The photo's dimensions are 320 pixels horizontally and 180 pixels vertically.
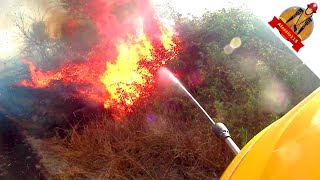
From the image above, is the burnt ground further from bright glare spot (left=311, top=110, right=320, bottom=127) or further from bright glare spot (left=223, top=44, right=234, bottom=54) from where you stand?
bright glare spot (left=223, top=44, right=234, bottom=54)

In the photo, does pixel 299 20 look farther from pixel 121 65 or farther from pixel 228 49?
pixel 121 65

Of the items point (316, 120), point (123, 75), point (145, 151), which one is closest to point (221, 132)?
point (316, 120)

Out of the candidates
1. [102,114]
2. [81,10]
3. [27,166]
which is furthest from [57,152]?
[81,10]

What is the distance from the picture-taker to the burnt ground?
5.43 metres

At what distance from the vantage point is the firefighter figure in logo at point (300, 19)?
3.35 metres

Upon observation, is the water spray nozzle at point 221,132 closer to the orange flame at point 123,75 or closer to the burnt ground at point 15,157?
the burnt ground at point 15,157

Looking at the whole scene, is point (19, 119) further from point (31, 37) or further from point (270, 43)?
point (270, 43)

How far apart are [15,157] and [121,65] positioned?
3.67m

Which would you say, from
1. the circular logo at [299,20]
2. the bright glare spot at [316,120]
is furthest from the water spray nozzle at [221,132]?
the circular logo at [299,20]

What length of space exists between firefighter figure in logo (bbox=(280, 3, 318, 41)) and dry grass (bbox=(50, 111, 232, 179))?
7.61 ft

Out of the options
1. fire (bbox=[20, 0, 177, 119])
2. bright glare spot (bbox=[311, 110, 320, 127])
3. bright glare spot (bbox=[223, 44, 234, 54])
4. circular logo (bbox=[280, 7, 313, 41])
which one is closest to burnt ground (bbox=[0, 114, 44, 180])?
fire (bbox=[20, 0, 177, 119])

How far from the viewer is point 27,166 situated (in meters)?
5.68

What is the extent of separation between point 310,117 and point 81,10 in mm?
10158

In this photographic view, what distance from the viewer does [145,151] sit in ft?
18.9
